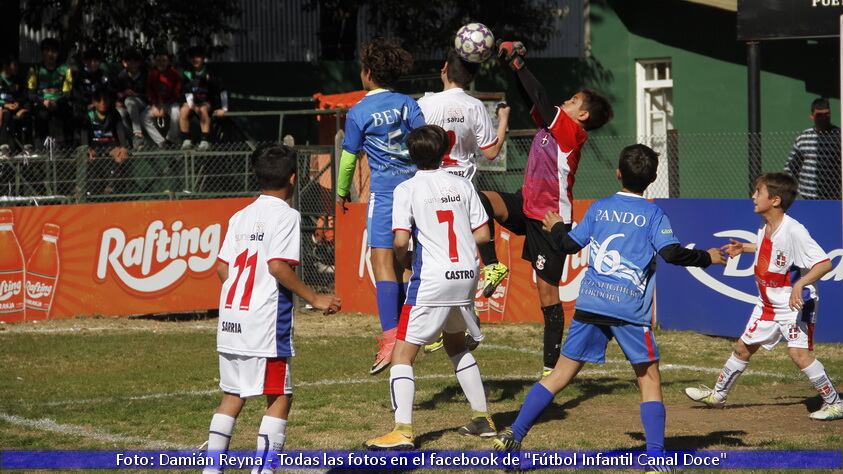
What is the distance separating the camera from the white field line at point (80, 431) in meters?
7.64

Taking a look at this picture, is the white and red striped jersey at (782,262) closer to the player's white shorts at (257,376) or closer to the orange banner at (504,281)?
the player's white shorts at (257,376)

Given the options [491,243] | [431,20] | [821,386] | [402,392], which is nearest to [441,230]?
[402,392]

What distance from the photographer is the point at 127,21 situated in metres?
21.3

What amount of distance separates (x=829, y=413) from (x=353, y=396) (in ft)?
11.1

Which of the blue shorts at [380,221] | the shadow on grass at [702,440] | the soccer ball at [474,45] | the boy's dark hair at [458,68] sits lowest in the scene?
the shadow on grass at [702,440]

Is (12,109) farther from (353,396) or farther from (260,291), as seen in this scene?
(260,291)

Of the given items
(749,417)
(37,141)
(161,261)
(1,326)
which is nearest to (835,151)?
(749,417)

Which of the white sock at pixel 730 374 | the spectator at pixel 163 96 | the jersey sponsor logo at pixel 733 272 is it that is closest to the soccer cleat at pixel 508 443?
the white sock at pixel 730 374

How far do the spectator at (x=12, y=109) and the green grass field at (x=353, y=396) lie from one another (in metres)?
4.65

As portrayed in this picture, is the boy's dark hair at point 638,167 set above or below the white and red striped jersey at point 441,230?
above

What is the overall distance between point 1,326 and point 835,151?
31.3ft

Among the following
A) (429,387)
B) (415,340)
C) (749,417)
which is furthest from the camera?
(429,387)

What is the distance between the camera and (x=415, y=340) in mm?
7199

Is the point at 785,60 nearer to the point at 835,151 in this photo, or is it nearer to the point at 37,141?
the point at 835,151
